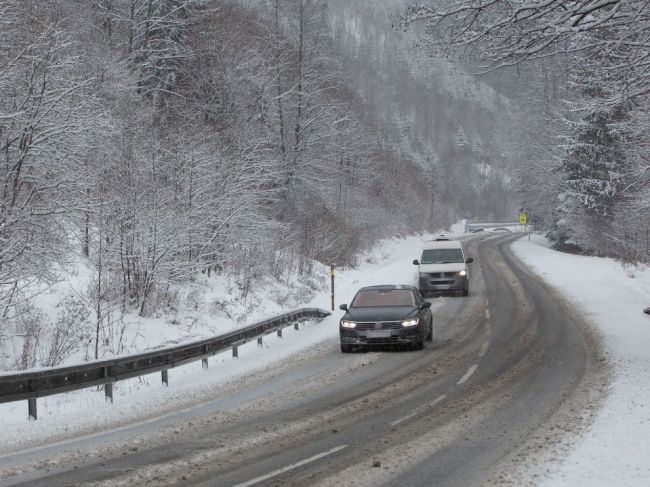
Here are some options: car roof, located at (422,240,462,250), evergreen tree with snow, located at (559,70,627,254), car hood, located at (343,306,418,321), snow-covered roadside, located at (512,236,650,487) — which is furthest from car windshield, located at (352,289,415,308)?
evergreen tree with snow, located at (559,70,627,254)

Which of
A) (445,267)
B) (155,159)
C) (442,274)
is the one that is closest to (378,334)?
(155,159)

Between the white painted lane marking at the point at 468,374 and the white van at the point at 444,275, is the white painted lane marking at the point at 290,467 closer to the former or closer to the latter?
the white painted lane marking at the point at 468,374

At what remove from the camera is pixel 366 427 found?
848cm

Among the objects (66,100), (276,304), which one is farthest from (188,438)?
(276,304)

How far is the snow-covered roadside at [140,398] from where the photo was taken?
28.9 ft

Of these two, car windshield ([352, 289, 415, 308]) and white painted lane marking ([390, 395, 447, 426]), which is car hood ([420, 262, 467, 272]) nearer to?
car windshield ([352, 289, 415, 308])

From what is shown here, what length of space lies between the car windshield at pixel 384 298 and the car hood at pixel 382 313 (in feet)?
1.26

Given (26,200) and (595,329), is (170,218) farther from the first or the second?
(595,329)

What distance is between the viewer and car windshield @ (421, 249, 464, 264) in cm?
2713

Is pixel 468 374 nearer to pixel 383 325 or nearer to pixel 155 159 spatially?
pixel 383 325

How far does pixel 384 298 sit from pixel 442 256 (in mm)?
11969

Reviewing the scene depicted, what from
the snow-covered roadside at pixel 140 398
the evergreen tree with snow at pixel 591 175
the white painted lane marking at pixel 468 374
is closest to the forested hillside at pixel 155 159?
the snow-covered roadside at pixel 140 398

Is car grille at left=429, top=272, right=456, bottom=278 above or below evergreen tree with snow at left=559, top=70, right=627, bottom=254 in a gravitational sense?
below

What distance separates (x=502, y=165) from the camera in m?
180
